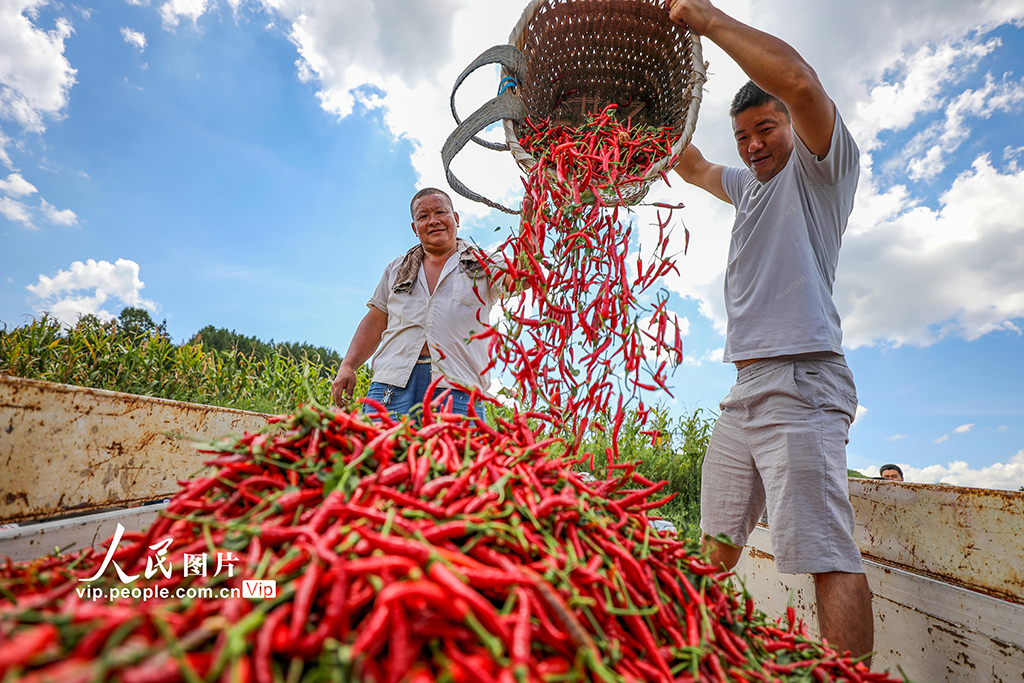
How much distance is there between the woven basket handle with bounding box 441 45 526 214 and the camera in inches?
104

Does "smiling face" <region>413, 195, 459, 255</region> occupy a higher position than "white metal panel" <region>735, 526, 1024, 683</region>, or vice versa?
"smiling face" <region>413, 195, 459, 255</region>

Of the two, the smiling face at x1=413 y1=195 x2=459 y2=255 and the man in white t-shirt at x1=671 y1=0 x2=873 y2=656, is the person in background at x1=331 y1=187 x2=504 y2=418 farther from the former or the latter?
the man in white t-shirt at x1=671 y1=0 x2=873 y2=656

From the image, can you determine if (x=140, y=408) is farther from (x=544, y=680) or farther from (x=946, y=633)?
(x=946, y=633)

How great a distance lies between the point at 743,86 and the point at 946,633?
243cm

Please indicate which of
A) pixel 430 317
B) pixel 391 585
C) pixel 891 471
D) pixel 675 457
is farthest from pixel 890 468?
pixel 391 585

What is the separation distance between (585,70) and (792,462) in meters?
2.38

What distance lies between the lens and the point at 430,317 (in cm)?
303

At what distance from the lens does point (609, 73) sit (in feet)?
9.91

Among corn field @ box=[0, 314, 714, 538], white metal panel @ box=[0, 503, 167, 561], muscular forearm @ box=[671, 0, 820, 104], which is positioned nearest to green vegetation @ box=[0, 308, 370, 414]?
corn field @ box=[0, 314, 714, 538]

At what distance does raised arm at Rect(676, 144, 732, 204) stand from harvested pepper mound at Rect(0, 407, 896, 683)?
224 cm

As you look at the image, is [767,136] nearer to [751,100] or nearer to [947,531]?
[751,100]

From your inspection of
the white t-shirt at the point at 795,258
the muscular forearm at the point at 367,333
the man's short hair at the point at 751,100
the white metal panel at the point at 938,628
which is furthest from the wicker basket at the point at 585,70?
the white metal panel at the point at 938,628

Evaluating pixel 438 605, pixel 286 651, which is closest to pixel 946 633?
pixel 438 605

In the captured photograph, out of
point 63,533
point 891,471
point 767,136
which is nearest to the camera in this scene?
point 63,533
